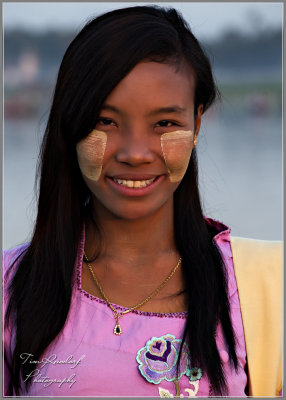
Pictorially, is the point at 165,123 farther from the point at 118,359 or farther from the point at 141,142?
the point at 118,359

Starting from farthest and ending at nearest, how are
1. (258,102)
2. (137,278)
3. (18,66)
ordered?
(18,66)
(258,102)
(137,278)

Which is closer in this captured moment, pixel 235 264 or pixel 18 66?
pixel 235 264

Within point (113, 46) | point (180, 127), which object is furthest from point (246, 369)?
point (113, 46)

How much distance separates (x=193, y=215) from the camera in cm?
300

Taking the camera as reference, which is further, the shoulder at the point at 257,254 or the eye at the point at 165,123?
the shoulder at the point at 257,254

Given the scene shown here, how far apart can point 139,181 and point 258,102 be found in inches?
651

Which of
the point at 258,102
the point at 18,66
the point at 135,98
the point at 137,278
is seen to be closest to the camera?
the point at 135,98

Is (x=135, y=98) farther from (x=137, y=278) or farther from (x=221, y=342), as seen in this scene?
(x=221, y=342)

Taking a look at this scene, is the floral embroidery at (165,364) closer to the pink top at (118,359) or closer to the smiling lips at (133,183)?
the pink top at (118,359)

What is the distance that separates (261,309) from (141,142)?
26.5 inches

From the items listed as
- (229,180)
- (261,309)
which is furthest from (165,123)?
(229,180)

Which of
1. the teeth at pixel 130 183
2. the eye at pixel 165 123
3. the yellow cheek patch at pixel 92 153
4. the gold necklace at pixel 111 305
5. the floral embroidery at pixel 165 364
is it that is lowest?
the floral embroidery at pixel 165 364

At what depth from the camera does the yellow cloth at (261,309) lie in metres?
2.79

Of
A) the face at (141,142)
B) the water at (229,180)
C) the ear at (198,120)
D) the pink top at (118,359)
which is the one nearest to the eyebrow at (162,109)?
the face at (141,142)
